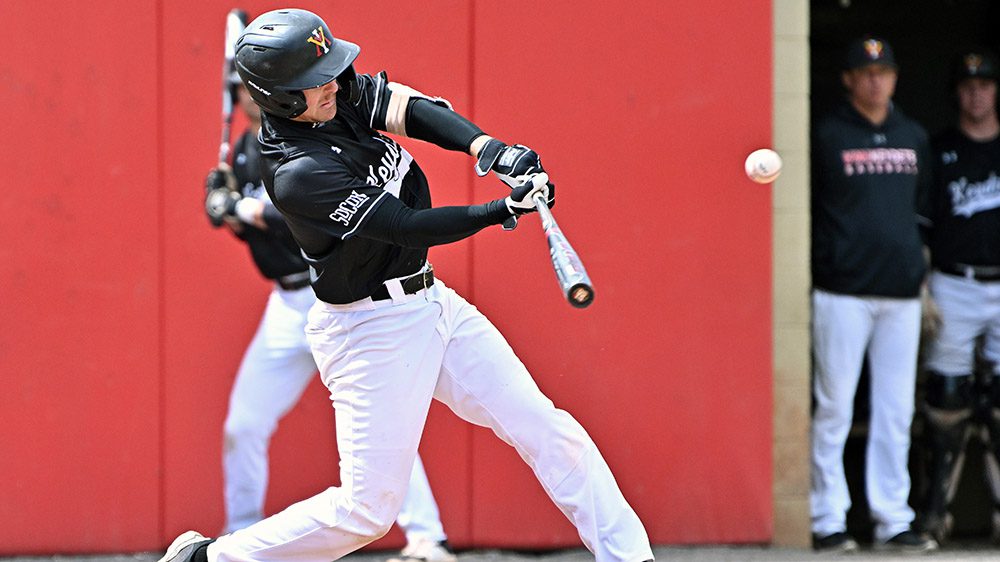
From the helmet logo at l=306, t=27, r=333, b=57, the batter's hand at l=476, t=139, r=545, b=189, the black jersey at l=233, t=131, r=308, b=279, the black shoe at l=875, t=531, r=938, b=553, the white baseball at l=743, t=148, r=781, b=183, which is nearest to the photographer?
the batter's hand at l=476, t=139, r=545, b=189

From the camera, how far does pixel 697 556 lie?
5953mm

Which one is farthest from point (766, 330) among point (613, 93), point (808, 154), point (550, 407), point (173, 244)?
point (173, 244)

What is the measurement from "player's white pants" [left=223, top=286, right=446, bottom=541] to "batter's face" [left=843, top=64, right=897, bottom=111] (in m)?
2.59

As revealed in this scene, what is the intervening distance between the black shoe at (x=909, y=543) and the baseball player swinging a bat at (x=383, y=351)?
2.32 meters

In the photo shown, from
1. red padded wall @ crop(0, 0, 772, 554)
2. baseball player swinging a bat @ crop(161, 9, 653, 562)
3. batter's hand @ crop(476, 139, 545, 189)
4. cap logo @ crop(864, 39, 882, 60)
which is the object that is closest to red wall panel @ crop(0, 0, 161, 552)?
red padded wall @ crop(0, 0, 772, 554)

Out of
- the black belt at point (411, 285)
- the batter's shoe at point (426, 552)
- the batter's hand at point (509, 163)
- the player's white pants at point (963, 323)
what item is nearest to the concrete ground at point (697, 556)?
the batter's shoe at point (426, 552)

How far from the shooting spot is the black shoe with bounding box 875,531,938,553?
6.12 meters

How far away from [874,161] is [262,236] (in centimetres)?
267

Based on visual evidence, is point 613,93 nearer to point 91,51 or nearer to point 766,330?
point 766,330

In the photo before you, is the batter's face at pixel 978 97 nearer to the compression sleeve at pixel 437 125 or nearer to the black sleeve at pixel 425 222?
the compression sleeve at pixel 437 125

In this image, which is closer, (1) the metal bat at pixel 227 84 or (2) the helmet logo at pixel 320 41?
(2) the helmet logo at pixel 320 41

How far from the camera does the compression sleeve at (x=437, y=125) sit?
4164 millimetres

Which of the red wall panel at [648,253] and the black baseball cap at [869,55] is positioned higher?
the black baseball cap at [869,55]

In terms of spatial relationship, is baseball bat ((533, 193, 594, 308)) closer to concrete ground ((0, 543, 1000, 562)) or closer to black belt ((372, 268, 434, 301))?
black belt ((372, 268, 434, 301))
